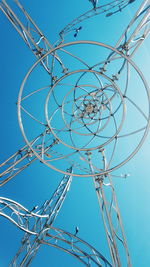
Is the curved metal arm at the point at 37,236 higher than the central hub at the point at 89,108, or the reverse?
the central hub at the point at 89,108

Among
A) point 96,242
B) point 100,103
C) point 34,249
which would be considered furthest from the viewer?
point 96,242

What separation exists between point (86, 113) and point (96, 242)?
13.0 meters

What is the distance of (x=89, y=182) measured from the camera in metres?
23.0

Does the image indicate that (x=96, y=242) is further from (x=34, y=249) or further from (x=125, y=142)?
(x=34, y=249)

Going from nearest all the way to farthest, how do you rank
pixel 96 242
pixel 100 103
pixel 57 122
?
pixel 100 103
pixel 57 122
pixel 96 242

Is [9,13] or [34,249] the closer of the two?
[9,13]

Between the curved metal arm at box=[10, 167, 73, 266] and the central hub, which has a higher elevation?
the central hub

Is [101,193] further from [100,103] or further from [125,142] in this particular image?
[125,142]

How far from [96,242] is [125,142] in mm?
8460

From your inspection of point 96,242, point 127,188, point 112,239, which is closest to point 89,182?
point 127,188

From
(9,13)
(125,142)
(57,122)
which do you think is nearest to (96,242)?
(125,142)

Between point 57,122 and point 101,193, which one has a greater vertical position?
point 57,122

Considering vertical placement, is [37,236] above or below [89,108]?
below

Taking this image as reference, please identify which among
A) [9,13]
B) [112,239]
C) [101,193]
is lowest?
[112,239]
